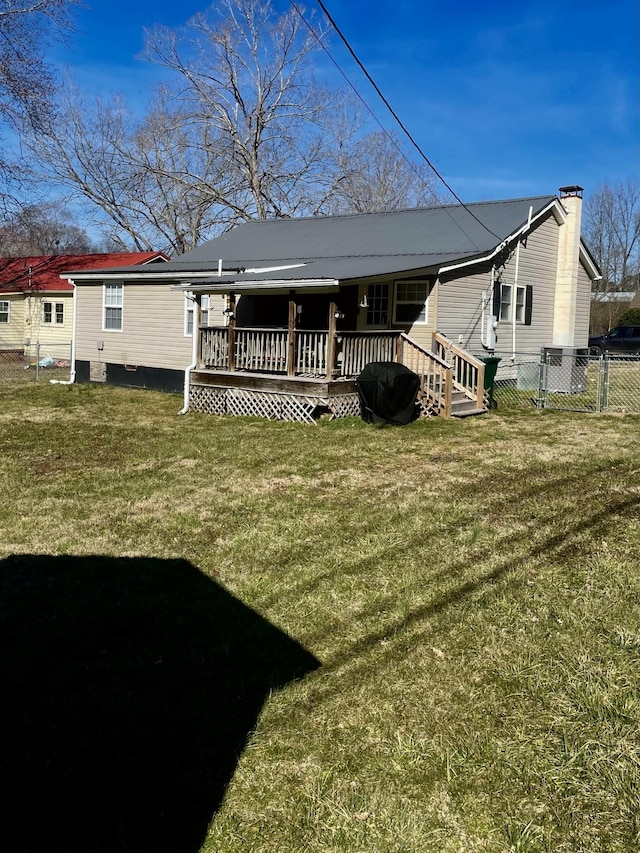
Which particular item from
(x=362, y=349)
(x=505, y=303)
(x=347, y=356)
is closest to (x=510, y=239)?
(x=505, y=303)

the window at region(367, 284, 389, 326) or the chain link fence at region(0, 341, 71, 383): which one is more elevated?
the window at region(367, 284, 389, 326)

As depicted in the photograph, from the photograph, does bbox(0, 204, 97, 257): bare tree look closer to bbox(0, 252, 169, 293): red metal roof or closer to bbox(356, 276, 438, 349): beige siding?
bbox(0, 252, 169, 293): red metal roof

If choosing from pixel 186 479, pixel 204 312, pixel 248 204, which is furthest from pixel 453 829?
pixel 248 204

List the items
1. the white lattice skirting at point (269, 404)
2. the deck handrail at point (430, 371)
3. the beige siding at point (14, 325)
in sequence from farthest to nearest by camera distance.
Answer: the beige siding at point (14, 325)
the deck handrail at point (430, 371)
the white lattice skirting at point (269, 404)

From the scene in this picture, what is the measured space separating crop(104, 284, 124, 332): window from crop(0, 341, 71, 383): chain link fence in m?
2.33

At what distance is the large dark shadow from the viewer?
2.79m

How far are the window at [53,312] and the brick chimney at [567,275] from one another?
58.4 ft

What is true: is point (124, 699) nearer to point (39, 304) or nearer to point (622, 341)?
point (39, 304)

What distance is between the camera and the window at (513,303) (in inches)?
660

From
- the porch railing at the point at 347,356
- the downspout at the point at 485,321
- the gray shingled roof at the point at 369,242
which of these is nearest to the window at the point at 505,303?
the downspout at the point at 485,321

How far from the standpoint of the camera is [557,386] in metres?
18.3

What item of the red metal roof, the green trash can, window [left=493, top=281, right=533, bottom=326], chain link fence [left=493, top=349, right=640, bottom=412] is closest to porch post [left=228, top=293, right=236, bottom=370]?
the green trash can

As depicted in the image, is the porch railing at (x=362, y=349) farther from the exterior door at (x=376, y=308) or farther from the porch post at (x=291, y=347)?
the exterior door at (x=376, y=308)

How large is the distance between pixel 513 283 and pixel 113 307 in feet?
34.5
